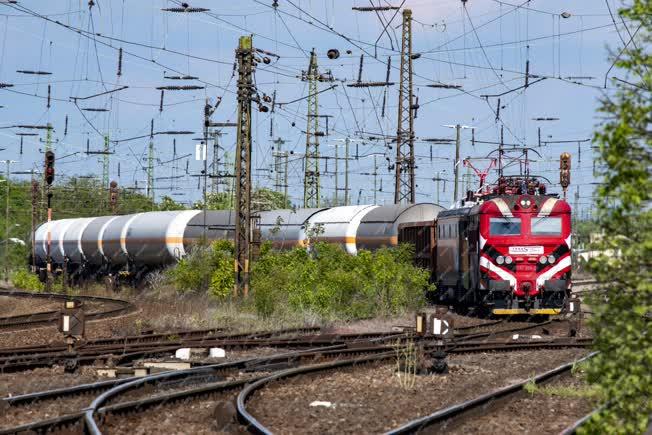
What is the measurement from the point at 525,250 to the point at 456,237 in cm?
235

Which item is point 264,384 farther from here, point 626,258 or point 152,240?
point 152,240

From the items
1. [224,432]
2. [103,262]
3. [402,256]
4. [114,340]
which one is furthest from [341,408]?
[103,262]

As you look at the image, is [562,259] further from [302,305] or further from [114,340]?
[114,340]

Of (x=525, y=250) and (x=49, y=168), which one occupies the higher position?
(x=49, y=168)

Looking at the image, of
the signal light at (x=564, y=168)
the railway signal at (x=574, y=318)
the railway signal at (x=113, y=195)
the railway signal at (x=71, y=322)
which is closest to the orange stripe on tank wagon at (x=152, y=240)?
the signal light at (x=564, y=168)

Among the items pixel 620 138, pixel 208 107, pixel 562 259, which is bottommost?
pixel 562 259

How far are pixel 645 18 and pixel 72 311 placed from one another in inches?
499

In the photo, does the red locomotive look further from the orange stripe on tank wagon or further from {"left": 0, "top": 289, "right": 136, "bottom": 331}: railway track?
the orange stripe on tank wagon

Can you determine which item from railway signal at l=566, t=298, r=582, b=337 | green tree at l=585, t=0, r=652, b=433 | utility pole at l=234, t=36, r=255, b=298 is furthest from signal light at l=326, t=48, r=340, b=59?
green tree at l=585, t=0, r=652, b=433

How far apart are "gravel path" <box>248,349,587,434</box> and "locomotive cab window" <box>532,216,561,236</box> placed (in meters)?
8.28

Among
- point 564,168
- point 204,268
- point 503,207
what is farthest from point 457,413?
point 564,168

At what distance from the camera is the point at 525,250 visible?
25469 millimetres

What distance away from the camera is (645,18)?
638 centimetres

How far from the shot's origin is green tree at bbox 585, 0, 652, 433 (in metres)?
6.09
